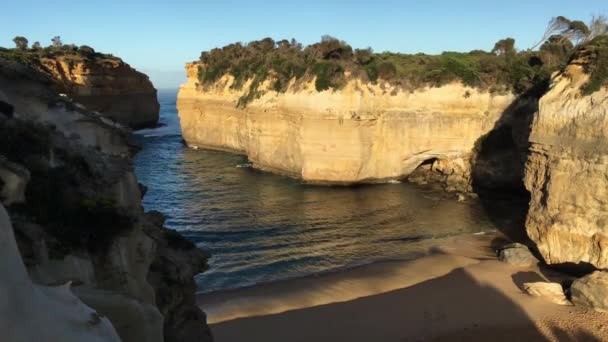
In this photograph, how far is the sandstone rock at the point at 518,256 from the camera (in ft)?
54.5

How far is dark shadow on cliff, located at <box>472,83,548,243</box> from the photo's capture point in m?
26.3

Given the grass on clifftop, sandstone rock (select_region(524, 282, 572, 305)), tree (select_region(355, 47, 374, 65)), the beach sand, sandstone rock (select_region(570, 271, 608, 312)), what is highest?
tree (select_region(355, 47, 374, 65))

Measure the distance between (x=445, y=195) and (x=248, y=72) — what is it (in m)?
21.1

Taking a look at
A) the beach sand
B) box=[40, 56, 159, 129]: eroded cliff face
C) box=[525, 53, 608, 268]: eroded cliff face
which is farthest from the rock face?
box=[40, 56, 159, 129]: eroded cliff face

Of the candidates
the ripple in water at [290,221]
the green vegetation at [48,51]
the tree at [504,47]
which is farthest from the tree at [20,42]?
the tree at [504,47]

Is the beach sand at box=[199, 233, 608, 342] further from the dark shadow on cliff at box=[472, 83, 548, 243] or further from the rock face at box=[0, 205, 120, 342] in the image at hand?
the dark shadow on cliff at box=[472, 83, 548, 243]

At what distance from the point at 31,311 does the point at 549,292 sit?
1417cm

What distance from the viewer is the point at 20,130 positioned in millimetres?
6188

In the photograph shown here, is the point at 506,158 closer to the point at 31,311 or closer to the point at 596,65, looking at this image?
the point at 596,65

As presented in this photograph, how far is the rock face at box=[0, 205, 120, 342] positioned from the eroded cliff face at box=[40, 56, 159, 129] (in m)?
41.7

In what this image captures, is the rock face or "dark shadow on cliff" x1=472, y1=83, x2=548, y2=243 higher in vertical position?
the rock face

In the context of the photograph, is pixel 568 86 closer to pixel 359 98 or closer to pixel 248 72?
pixel 359 98

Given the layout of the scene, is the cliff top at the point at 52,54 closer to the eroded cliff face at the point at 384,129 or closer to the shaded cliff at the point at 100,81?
the shaded cliff at the point at 100,81

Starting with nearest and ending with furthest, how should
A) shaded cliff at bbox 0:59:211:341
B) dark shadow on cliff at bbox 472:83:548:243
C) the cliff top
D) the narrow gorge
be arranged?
shaded cliff at bbox 0:59:211:341
dark shadow on cliff at bbox 472:83:548:243
the narrow gorge
the cliff top
